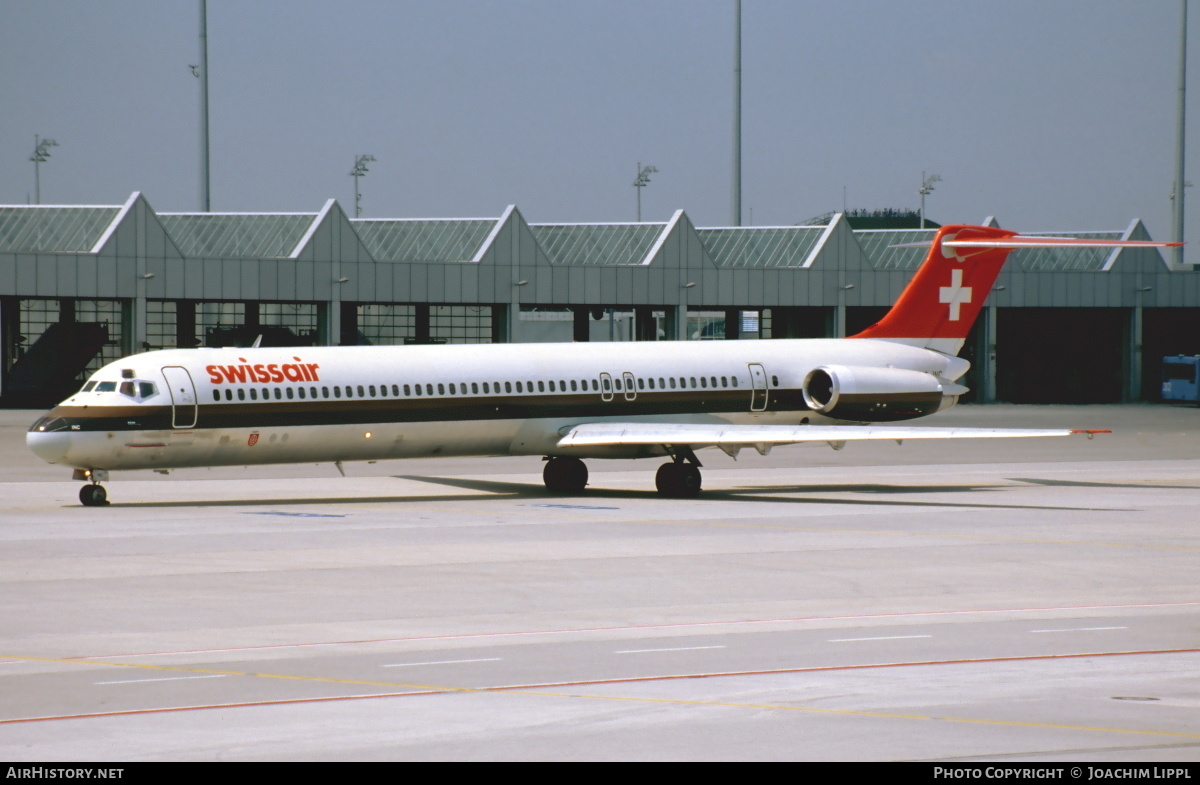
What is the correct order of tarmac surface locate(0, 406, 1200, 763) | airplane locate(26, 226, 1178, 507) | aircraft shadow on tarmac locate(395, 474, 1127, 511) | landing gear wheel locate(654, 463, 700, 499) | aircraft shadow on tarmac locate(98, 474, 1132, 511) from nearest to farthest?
tarmac surface locate(0, 406, 1200, 763) < airplane locate(26, 226, 1178, 507) < aircraft shadow on tarmac locate(98, 474, 1132, 511) < aircraft shadow on tarmac locate(395, 474, 1127, 511) < landing gear wheel locate(654, 463, 700, 499)

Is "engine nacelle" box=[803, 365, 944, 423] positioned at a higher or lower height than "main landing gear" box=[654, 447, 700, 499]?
higher

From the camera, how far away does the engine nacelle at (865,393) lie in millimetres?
37719

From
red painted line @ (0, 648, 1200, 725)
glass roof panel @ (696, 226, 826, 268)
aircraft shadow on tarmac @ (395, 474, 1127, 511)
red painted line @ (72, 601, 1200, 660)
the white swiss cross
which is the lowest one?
aircraft shadow on tarmac @ (395, 474, 1127, 511)

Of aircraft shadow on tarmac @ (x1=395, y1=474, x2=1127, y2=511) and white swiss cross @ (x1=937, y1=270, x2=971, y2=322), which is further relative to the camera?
white swiss cross @ (x1=937, y1=270, x2=971, y2=322)

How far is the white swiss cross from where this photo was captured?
40.7 metres

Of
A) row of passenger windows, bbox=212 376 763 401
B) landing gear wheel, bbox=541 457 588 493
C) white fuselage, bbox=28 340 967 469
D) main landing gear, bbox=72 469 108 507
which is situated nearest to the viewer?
white fuselage, bbox=28 340 967 469

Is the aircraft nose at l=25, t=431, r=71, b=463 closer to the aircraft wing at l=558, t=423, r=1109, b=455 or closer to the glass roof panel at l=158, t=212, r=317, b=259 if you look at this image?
the aircraft wing at l=558, t=423, r=1109, b=455

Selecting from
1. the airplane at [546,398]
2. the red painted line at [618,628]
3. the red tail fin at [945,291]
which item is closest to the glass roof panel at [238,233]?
the airplane at [546,398]

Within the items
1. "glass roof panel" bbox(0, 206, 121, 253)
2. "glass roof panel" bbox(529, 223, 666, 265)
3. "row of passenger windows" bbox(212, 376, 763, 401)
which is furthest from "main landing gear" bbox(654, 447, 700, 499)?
"glass roof panel" bbox(529, 223, 666, 265)

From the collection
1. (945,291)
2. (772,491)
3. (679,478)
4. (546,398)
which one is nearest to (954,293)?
(945,291)

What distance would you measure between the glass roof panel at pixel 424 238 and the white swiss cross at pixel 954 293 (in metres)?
41.3

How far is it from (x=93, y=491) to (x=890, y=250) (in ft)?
209

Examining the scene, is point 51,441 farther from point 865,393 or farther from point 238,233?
point 238,233

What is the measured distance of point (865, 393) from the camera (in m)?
37.8
